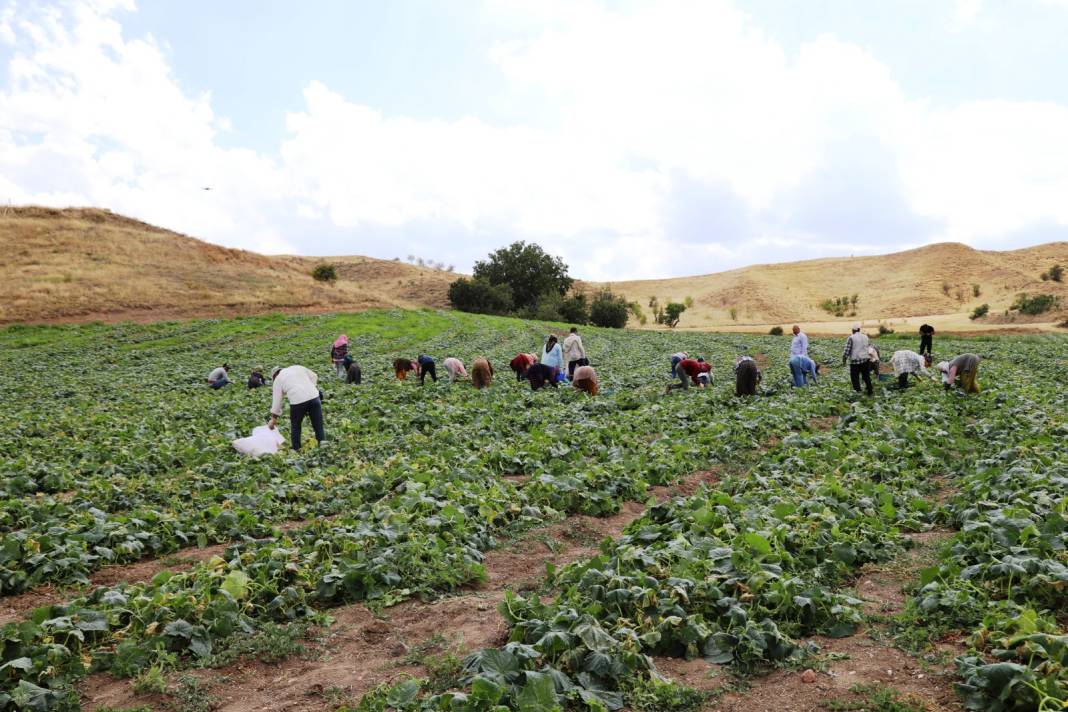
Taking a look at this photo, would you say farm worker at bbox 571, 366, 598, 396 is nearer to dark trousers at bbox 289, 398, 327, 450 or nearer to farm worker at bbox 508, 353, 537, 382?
farm worker at bbox 508, 353, 537, 382

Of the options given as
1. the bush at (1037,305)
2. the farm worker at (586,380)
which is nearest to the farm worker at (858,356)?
the farm worker at (586,380)

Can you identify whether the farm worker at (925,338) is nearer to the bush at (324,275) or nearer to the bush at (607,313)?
the bush at (607,313)

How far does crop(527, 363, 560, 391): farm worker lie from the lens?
2023 centimetres

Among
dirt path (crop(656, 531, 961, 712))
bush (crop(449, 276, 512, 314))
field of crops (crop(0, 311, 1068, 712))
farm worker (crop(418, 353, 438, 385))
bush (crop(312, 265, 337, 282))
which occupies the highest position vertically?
bush (crop(312, 265, 337, 282))

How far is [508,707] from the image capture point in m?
4.11

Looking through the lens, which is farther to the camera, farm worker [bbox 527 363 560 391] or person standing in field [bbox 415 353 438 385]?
person standing in field [bbox 415 353 438 385]

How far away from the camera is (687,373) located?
20453mm

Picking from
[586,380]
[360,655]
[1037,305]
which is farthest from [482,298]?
[360,655]

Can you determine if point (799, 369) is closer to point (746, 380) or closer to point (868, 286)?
point (746, 380)

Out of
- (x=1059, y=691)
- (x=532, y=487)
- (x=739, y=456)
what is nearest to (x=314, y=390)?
(x=532, y=487)

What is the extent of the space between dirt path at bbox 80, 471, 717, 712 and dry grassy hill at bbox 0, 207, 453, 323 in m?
51.4

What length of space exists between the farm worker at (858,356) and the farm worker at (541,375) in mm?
7815

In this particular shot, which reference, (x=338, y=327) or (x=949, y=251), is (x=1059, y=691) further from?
(x=949, y=251)

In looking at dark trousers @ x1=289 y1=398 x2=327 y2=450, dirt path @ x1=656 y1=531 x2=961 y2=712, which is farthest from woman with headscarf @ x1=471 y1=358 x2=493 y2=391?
dirt path @ x1=656 y1=531 x2=961 y2=712
